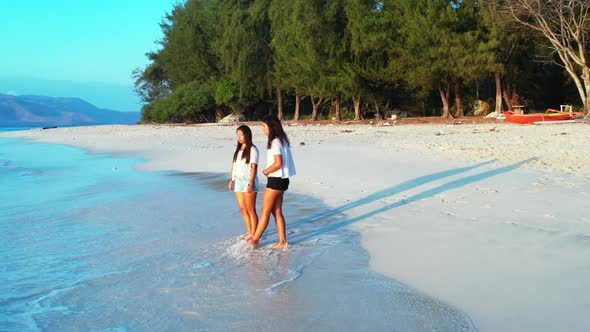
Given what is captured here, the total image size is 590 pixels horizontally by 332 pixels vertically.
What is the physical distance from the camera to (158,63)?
2254 inches

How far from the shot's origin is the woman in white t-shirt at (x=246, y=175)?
6.45 meters

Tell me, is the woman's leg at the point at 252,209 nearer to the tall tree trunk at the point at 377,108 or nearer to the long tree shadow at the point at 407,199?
the long tree shadow at the point at 407,199

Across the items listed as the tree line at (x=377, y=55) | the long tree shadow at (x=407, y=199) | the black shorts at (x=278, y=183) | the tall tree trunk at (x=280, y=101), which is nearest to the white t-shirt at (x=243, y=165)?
the black shorts at (x=278, y=183)

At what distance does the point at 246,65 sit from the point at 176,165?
2598cm

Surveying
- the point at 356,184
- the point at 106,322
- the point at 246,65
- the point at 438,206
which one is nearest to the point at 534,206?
the point at 438,206

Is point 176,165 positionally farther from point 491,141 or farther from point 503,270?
point 503,270

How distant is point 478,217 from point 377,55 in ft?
91.9

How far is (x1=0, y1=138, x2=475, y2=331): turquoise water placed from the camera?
4.32m

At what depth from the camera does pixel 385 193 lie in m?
9.20

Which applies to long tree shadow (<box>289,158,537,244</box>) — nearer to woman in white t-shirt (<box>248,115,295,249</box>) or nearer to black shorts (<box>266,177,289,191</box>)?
woman in white t-shirt (<box>248,115,295,249</box>)

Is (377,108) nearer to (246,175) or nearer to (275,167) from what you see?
(246,175)

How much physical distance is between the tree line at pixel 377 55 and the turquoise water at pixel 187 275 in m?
23.0

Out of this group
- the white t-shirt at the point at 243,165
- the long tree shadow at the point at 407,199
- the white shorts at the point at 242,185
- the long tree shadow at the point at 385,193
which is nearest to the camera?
the white t-shirt at the point at 243,165

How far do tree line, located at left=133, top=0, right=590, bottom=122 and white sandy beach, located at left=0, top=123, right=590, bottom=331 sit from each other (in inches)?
572
